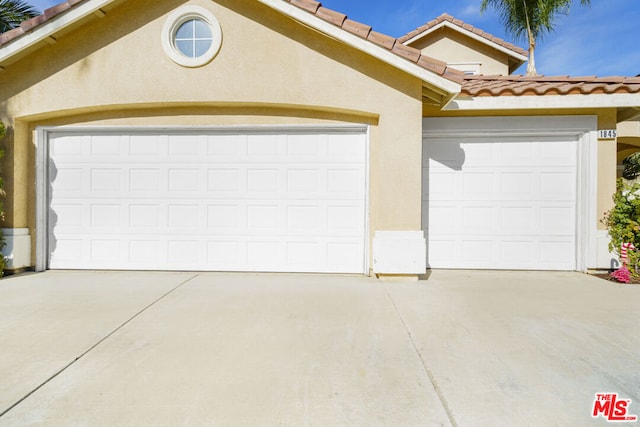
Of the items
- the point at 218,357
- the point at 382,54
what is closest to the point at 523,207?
the point at 382,54

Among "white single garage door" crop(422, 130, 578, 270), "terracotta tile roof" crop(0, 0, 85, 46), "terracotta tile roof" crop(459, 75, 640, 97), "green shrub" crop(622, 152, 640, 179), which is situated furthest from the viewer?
"green shrub" crop(622, 152, 640, 179)

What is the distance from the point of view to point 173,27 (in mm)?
5559

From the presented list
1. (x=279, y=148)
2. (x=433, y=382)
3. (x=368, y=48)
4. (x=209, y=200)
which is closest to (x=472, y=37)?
(x=368, y=48)

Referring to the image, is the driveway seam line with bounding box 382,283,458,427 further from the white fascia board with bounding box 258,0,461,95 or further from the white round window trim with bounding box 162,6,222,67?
the white round window trim with bounding box 162,6,222,67

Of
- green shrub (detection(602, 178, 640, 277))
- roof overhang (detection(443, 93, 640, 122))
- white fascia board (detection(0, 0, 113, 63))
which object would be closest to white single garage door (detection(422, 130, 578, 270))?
green shrub (detection(602, 178, 640, 277))

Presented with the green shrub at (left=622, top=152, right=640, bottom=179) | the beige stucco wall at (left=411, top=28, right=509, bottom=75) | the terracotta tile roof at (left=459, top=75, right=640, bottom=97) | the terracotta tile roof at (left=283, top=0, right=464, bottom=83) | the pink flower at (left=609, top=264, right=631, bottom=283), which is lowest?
the pink flower at (left=609, top=264, right=631, bottom=283)

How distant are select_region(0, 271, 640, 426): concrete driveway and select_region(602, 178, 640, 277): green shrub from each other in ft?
3.20

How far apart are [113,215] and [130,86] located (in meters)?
2.30

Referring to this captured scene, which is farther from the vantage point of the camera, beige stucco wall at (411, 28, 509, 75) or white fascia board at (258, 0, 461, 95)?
beige stucco wall at (411, 28, 509, 75)

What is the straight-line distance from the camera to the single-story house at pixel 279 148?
17.8 feet

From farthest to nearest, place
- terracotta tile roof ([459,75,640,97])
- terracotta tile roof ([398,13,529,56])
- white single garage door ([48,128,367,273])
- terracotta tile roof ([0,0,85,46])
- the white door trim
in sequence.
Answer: terracotta tile roof ([398,13,529,56]) → the white door trim → white single garage door ([48,128,367,273]) → terracotta tile roof ([459,75,640,97]) → terracotta tile roof ([0,0,85,46])

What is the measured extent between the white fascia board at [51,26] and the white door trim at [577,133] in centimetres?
590

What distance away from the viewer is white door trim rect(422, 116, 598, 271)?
603 cm

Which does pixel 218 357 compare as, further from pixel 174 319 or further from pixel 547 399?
pixel 547 399
